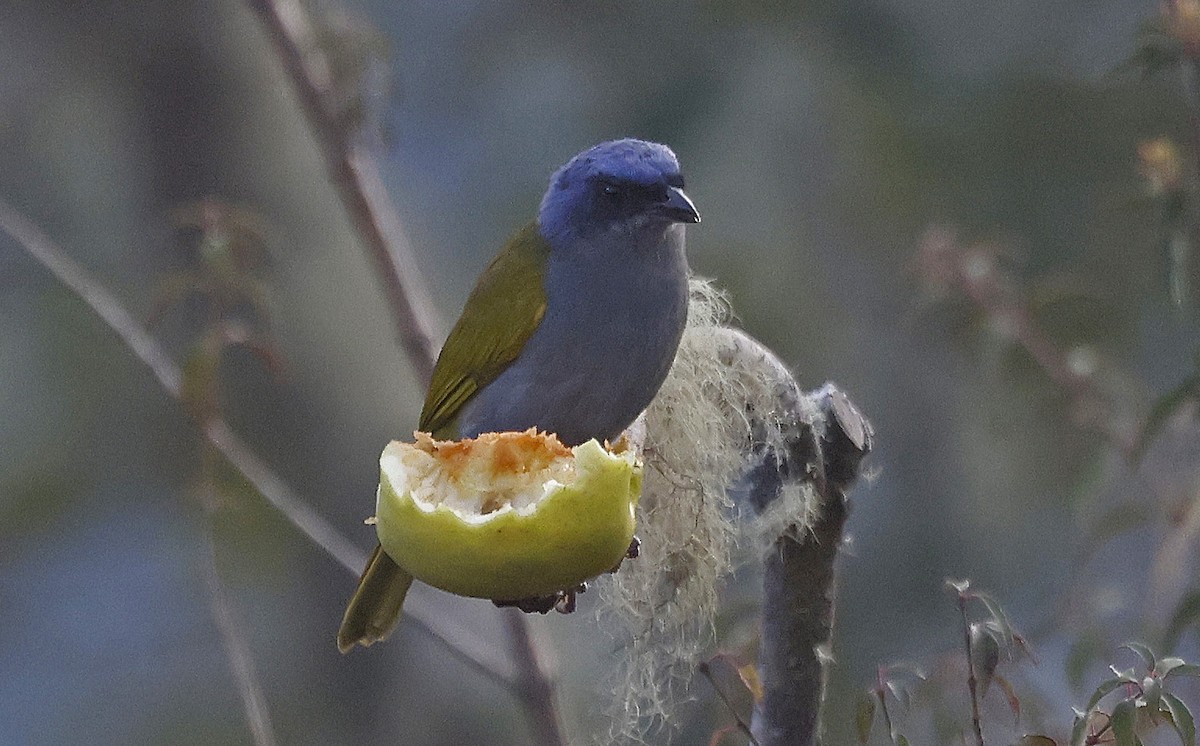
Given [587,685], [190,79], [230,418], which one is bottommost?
[587,685]

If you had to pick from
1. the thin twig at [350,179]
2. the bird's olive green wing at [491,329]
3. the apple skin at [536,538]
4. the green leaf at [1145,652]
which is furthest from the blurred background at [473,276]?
the apple skin at [536,538]

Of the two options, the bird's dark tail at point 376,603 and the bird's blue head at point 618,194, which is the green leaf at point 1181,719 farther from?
the bird's dark tail at point 376,603

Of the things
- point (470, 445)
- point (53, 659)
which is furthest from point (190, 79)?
point (470, 445)

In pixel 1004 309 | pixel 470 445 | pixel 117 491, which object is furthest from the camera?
pixel 117 491

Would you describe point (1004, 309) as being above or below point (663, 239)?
below

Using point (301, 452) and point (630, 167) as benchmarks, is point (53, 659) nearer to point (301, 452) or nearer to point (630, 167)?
point (301, 452)

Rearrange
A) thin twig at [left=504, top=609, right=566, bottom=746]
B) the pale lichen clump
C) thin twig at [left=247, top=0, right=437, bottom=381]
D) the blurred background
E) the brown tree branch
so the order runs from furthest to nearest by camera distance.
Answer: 1. the blurred background
2. thin twig at [left=504, top=609, right=566, bottom=746]
3. thin twig at [left=247, top=0, right=437, bottom=381]
4. the pale lichen clump
5. the brown tree branch

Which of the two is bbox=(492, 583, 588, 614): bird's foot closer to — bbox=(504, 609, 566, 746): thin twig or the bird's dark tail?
the bird's dark tail

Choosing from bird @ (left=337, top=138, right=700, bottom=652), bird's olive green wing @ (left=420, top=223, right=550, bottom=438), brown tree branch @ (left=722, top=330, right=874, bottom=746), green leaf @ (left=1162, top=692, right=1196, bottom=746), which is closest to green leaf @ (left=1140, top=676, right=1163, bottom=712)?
green leaf @ (left=1162, top=692, right=1196, bottom=746)
